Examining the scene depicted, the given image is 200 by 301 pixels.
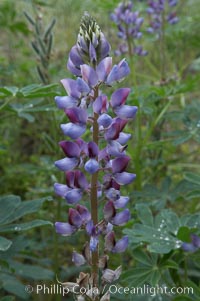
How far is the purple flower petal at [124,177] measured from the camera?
173cm

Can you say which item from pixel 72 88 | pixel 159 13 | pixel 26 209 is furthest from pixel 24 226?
pixel 159 13

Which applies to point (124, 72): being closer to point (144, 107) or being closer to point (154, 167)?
point (144, 107)

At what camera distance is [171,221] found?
2.31 meters

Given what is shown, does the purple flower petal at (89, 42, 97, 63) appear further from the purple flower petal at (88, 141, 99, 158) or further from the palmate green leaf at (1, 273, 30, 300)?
the palmate green leaf at (1, 273, 30, 300)

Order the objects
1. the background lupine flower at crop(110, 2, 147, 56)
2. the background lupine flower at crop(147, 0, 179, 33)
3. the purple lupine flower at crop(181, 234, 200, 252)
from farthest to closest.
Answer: the background lupine flower at crop(147, 0, 179, 33), the background lupine flower at crop(110, 2, 147, 56), the purple lupine flower at crop(181, 234, 200, 252)

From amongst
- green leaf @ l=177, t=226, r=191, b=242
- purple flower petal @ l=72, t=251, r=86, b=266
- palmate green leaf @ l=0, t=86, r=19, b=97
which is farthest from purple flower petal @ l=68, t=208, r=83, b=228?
palmate green leaf @ l=0, t=86, r=19, b=97

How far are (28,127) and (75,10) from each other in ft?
5.00

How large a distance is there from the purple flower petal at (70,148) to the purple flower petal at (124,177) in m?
0.16

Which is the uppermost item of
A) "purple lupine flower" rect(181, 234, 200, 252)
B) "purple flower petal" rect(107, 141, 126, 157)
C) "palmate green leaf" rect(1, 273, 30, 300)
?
"purple flower petal" rect(107, 141, 126, 157)

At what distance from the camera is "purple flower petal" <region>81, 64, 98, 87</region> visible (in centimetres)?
167

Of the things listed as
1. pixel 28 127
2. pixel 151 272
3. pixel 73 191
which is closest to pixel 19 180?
pixel 28 127

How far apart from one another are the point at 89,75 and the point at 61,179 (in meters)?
1.40

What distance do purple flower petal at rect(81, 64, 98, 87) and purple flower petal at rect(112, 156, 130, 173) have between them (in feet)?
0.87

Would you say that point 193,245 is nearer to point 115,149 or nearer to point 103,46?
point 115,149
